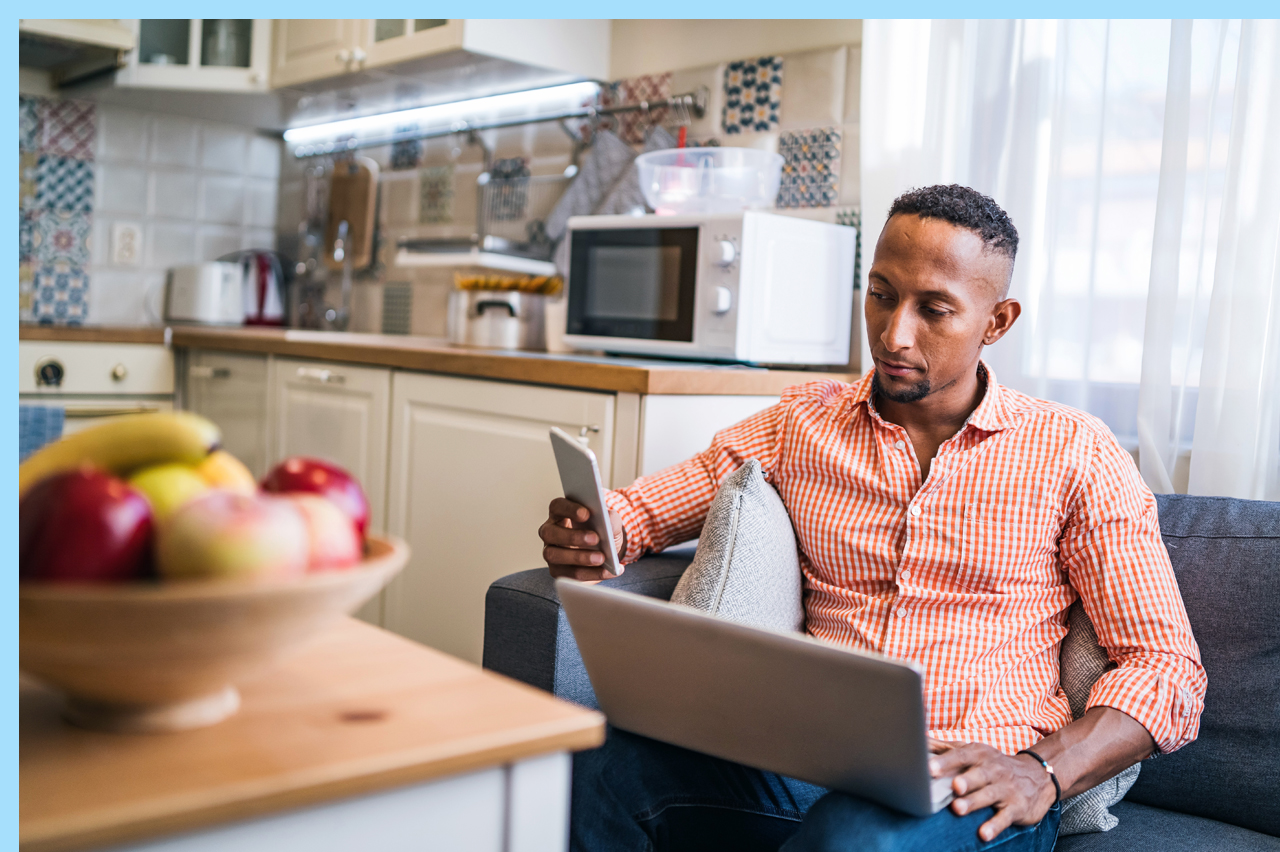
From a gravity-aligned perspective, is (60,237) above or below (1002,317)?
above

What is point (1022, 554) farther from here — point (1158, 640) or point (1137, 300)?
point (1137, 300)

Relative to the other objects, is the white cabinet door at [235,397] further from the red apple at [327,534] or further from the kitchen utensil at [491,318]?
the red apple at [327,534]

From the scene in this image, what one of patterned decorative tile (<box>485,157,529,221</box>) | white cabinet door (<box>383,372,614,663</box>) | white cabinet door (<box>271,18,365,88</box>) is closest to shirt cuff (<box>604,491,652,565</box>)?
white cabinet door (<box>383,372,614,663</box>)

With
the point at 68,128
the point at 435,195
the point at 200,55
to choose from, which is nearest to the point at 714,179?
the point at 435,195

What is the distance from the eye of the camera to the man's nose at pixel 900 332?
135 centimetres

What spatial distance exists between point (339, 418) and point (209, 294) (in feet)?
4.28

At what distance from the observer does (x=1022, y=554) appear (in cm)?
132

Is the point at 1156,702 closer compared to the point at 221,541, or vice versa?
the point at 221,541

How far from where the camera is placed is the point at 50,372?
291cm

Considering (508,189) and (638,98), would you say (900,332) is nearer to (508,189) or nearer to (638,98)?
(638,98)

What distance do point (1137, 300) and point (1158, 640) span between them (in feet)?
2.59

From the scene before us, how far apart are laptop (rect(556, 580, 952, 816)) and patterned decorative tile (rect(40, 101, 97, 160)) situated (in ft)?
10.8

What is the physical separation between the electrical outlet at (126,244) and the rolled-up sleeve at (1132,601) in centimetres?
333

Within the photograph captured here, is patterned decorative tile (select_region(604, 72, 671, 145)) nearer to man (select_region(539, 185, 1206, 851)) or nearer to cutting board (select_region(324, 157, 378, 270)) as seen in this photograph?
cutting board (select_region(324, 157, 378, 270))
